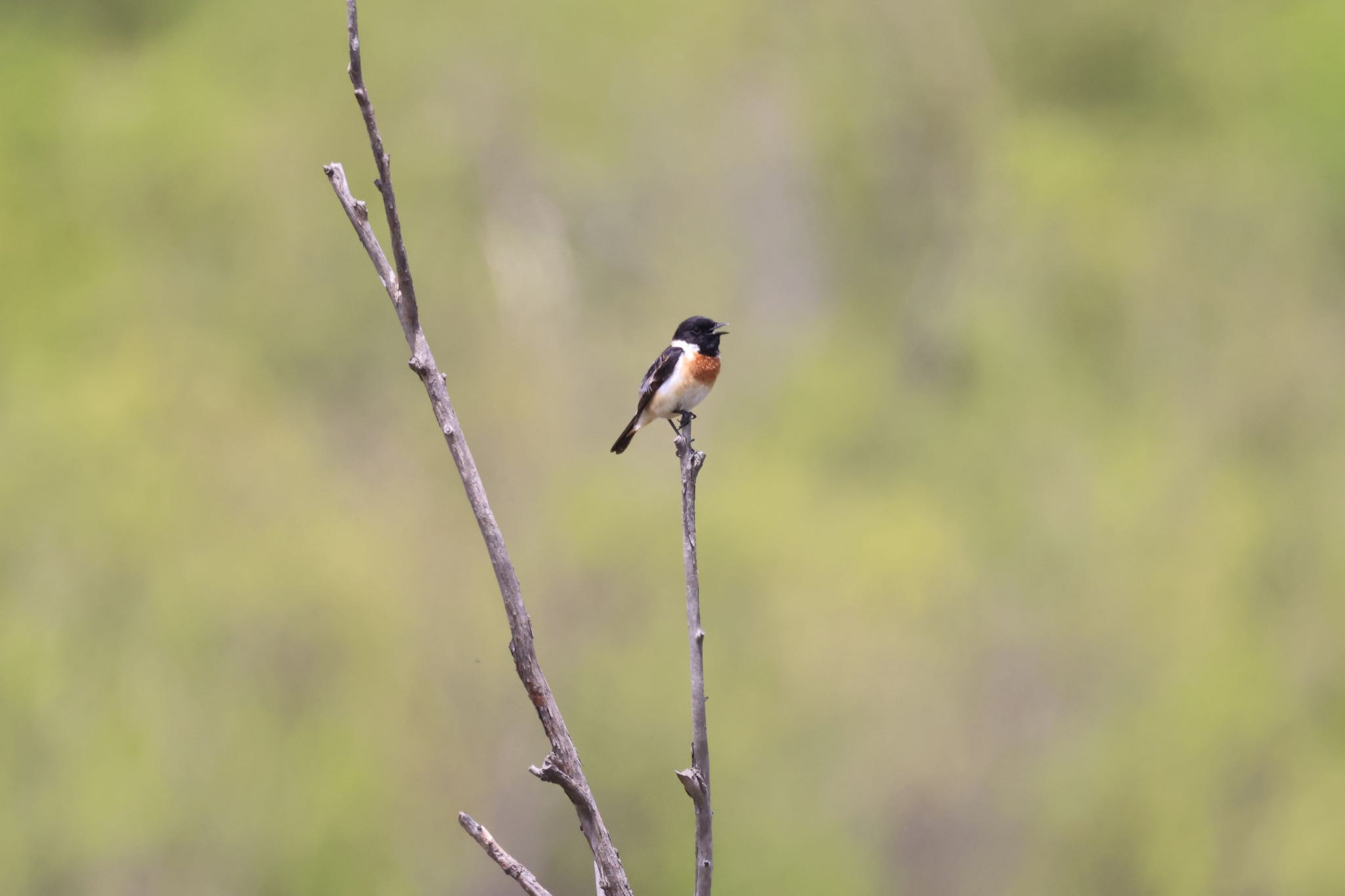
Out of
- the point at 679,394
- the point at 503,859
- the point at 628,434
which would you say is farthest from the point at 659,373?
the point at 503,859

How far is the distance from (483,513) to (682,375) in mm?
2017

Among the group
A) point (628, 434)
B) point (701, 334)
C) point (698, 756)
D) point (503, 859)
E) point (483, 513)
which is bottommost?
Result: point (503, 859)

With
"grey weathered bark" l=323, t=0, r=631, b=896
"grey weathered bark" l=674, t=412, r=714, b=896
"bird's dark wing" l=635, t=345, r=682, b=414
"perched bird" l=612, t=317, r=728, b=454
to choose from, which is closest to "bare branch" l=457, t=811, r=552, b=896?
"grey weathered bark" l=323, t=0, r=631, b=896

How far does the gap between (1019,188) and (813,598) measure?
2597 mm

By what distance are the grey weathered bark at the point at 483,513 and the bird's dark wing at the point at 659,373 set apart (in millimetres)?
1981

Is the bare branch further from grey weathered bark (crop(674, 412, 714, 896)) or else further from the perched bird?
the perched bird

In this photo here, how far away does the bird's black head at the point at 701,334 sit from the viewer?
11.8ft

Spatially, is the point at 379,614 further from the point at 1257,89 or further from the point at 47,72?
the point at 1257,89

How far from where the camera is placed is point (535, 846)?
5738mm

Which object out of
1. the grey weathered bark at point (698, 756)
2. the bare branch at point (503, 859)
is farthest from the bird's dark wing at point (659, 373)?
the bare branch at point (503, 859)

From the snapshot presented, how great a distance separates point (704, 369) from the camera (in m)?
3.46

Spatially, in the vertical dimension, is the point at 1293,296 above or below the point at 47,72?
above

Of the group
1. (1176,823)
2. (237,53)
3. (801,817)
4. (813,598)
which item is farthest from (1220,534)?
(237,53)

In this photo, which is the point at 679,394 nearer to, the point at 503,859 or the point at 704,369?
the point at 704,369
